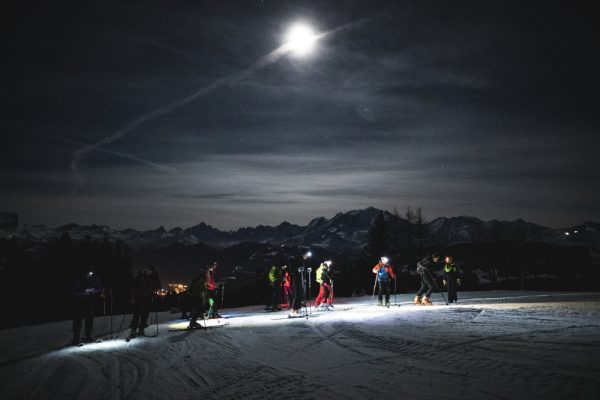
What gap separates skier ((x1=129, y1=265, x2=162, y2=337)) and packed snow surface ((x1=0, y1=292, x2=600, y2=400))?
879 millimetres

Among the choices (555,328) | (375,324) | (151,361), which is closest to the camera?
(151,361)

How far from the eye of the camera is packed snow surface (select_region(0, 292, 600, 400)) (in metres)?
5.99

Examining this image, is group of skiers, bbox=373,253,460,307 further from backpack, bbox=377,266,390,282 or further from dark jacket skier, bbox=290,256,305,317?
dark jacket skier, bbox=290,256,305,317

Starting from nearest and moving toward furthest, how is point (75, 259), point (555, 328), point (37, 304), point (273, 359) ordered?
point (273, 359), point (555, 328), point (37, 304), point (75, 259)

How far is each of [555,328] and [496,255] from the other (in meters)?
54.0

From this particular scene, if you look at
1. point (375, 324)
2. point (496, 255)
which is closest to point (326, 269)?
point (375, 324)

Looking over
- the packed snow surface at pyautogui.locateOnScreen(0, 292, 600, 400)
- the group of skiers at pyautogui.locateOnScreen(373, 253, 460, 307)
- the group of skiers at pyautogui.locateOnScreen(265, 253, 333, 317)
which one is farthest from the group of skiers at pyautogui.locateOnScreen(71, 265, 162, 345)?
the group of skiers at pyautogui.locateOnScreen(373, 253, 460, 307)

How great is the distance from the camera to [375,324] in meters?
12.3

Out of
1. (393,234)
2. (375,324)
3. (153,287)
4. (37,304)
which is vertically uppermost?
(393,234)

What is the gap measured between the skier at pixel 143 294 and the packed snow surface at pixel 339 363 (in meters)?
0.88

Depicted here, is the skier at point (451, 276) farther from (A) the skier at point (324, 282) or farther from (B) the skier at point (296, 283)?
(B) the skier at point (296, 283)

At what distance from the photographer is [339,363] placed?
303 inches

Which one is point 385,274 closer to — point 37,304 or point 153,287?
point 153,287

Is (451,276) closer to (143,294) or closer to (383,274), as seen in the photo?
(383,274)
